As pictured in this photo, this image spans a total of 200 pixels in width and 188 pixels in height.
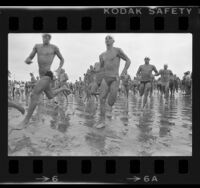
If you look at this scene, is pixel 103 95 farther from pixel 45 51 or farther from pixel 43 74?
pixel 45 51

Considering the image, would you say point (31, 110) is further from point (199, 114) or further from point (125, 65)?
point (199, 114)

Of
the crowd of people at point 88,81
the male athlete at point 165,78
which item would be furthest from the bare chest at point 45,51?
the male athlete at point 165,78

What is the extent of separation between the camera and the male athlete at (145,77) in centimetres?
1081

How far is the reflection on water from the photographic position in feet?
35.1

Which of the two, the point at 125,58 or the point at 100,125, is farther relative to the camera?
the point at 100,125

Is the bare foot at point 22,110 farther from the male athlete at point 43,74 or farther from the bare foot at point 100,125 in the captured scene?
the bare foot at point 100,125

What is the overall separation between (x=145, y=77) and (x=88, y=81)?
1143mm

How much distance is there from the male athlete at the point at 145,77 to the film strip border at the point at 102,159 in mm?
697

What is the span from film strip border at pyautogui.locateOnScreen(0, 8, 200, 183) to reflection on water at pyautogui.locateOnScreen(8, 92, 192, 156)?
161mm

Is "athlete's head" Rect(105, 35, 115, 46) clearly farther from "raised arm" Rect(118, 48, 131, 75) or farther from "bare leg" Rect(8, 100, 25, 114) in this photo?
"bare leg" Rect(8, 100, 25, 114)

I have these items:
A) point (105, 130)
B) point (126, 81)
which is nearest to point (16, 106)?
point (105, 130)

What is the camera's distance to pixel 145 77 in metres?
11.0

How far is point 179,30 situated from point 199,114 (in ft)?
5.45

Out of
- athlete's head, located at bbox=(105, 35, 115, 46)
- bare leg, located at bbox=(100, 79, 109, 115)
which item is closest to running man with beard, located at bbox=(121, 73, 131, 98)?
bare leg, located at bbox=(100, 79, 109, 115)
